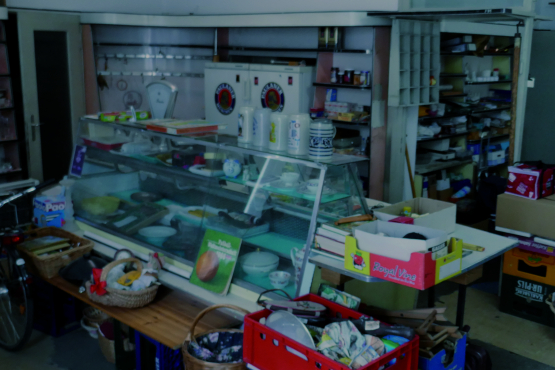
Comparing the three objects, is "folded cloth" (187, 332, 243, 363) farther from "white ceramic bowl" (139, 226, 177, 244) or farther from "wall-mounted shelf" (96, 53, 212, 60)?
"wall-mounted shelf" (96, 53, 212, 60)

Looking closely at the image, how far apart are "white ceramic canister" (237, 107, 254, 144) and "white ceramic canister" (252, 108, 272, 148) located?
58 mm

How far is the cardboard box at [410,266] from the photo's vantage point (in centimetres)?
249

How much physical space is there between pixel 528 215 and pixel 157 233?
9.02 feet

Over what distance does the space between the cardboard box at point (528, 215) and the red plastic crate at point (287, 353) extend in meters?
2.30

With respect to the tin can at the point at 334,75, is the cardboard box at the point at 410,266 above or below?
below

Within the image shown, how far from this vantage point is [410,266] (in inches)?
98.7

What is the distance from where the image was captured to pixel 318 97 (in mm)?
6512

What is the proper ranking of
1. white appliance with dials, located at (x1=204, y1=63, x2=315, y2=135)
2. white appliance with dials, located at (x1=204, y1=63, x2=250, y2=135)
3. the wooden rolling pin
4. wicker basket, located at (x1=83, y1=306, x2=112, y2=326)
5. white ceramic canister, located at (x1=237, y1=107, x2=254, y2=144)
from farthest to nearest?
white appliance with dials, located at (x1=204, y1=63, x2=250, y2=135) → white appliance with dials, located at (x1=204, y1=63, x2=315, y2=135) → wicker basket, located at (x1=83, y1=306, x2=112, y2=326) → white ceramic canister, located at (x1=237, y1=107, x2=254, y2=144) → the wooden rolling pin

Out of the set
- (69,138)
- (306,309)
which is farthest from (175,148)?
(69,138)

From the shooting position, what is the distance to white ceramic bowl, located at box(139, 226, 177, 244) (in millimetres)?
3768

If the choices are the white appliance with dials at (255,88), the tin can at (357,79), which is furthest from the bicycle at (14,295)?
the tin can at (357,79)

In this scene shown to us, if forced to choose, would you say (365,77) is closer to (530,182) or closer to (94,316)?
(530,182)

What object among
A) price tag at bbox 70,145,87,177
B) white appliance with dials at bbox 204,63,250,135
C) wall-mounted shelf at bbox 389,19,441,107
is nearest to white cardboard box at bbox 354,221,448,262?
price tag at bbox 70,145,87,177

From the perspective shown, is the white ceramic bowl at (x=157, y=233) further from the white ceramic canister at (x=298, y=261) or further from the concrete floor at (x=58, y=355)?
the white ceramic canister at (x=298, y=261)
